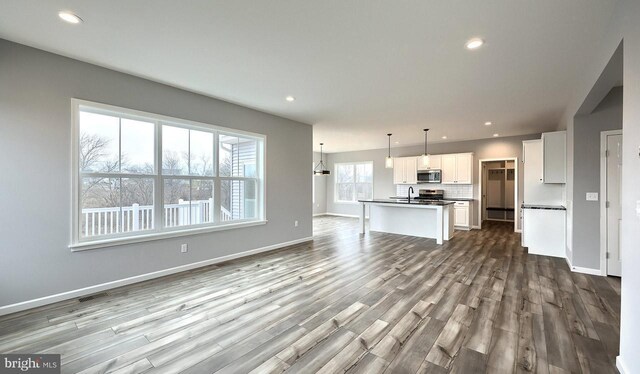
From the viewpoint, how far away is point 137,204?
3.63 m

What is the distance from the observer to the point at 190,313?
270cm

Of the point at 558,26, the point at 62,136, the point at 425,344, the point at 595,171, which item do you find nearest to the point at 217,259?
the point at 62,136

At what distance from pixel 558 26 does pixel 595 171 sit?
265cm

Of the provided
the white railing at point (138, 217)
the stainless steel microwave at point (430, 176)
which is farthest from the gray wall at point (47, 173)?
the stainless steel microwave at point (430, 176)

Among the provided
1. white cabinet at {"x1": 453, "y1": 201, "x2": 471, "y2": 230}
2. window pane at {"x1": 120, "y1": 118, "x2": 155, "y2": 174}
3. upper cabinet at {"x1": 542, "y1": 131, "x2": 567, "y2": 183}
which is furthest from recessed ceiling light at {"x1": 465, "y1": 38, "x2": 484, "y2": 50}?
white cabinet at {"x1": 453, "y1": 201, "x2": 471, "y2": 230}

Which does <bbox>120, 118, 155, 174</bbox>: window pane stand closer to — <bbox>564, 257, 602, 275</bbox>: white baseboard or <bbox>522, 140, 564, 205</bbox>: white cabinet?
<bbox>564, 257, 602, 275</bbox>: white baseboard

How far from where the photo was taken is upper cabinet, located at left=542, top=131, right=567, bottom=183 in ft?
15.9

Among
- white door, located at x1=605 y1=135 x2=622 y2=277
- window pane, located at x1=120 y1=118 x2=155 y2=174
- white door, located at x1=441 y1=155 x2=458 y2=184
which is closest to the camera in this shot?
window pane, located at x1=120 y1=118 x2=155 y2=174

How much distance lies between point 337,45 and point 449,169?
668cm

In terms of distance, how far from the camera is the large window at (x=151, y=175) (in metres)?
3.23

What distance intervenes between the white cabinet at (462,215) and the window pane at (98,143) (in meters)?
7.79

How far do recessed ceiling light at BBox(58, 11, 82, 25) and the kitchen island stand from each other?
5.96 m

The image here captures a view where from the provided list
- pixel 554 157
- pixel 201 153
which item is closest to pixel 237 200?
pixel 201 153

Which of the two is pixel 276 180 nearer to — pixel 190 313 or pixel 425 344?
pixel 190 313
